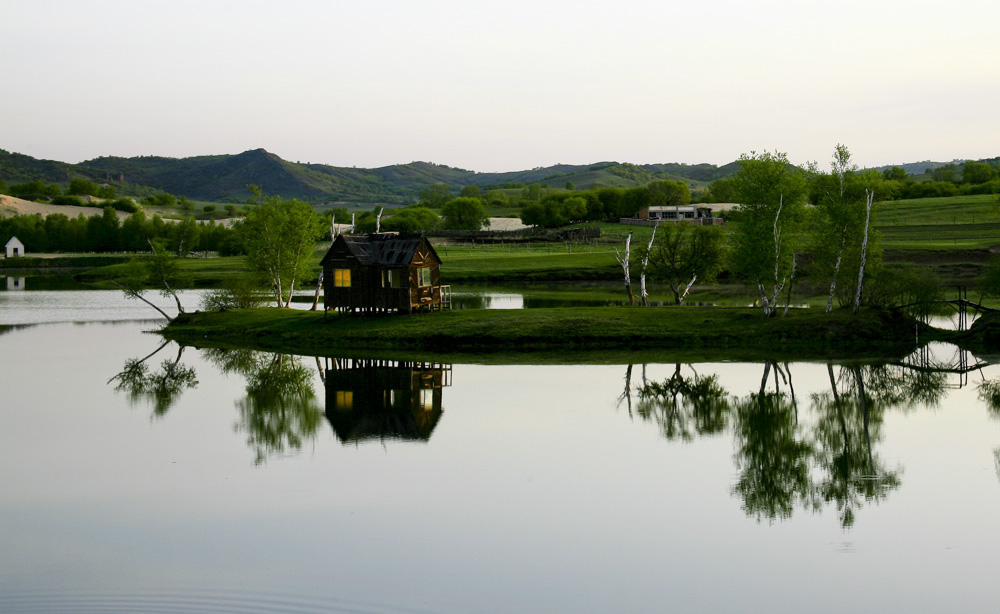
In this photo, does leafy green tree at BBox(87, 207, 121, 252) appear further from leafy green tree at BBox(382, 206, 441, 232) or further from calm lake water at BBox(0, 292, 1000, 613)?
calm lake water at BBox(0, 292, 1000, 613)

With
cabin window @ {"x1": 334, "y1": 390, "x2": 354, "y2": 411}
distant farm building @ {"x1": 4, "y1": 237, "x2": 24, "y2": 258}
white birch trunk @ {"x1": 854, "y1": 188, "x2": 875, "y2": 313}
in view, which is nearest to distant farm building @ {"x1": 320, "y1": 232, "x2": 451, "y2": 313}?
cabin window @ {"x1": 334, "y1": 390, "x2": 354, "y2": 411}

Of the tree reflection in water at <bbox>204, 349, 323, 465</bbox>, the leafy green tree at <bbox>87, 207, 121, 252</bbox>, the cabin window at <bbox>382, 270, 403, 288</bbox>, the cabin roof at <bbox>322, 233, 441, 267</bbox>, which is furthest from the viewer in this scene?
the leafy green tree at <bbox>87, 207, 121, 252</bbox>

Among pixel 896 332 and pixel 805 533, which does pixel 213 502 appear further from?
pixel 896 332

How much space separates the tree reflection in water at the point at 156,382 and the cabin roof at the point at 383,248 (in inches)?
481

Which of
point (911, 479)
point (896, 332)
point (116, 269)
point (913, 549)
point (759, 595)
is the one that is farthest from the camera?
point (116, 269)

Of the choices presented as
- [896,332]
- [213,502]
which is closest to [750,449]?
[213,502]

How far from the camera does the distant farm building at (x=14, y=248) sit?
539 ft

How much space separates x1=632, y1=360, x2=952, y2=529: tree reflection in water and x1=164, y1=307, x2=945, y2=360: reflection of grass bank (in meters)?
5.22

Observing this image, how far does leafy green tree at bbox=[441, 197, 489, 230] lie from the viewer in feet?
609

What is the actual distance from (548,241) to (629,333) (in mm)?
93284

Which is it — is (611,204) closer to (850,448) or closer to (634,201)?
(634,201)

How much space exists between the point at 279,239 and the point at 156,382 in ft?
81.3

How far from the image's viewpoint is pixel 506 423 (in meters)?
28.7

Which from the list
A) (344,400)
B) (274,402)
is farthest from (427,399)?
(274,402)
